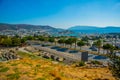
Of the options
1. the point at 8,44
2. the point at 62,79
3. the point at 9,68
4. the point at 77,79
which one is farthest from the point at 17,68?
the point at 8,44

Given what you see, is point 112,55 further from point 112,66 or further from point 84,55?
point 84,55

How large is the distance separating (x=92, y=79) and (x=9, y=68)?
9.96 m

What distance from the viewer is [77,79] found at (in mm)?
20359

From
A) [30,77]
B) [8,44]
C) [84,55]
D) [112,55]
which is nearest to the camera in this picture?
[112,55]

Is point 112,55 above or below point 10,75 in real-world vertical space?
above

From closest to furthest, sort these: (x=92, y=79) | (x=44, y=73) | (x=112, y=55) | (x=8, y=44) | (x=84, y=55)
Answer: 1. (x=112, y=55)
2. (x=44, y=73)
3. (x=92, y=79)
4. (x=84, y=55)
5. (x=8, y=44)

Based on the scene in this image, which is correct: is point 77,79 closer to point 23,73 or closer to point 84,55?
point 23,73

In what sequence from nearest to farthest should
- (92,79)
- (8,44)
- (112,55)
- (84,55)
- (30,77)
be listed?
1. (112,55)
2. (30,77)
3. (92,79)
4. (84,55)
5. (8,44)

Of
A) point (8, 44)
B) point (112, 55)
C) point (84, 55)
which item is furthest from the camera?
point (8, 44)

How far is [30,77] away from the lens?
59.7 ft

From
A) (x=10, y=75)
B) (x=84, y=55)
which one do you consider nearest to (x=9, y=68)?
(x=10, y=75)

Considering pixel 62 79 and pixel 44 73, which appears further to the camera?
pixel 44 73

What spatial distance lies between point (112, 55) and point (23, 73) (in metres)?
9.29

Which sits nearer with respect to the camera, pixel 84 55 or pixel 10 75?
pixel 10 75
